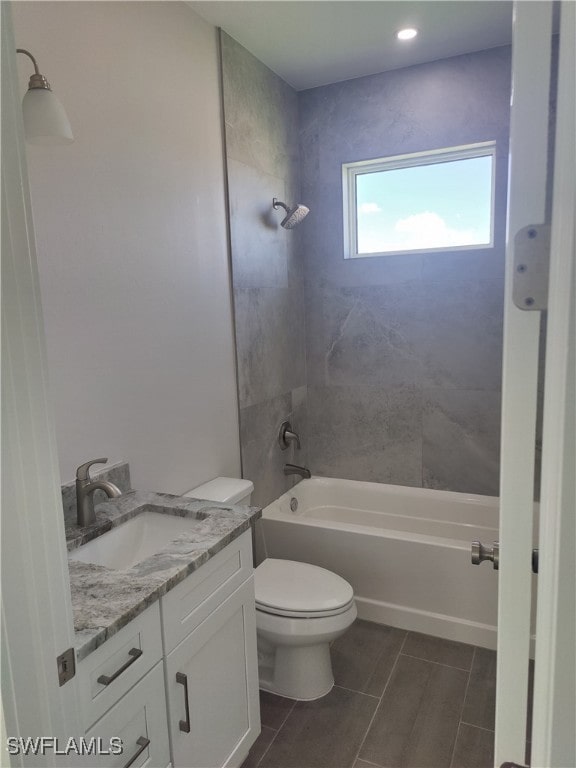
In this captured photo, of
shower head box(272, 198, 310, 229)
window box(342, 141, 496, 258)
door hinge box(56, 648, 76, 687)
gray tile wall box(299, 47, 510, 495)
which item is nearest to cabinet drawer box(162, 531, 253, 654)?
door hinge box(56, 648, 76, 687)

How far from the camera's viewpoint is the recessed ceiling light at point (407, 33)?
2445 millimetres

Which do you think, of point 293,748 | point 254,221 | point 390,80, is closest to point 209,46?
point 254,221

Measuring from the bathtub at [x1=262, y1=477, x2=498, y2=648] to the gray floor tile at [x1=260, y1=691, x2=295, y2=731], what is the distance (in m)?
0.69

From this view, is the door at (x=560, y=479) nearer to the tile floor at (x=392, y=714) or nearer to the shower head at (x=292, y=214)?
the tile floor at (x=392, y=714)

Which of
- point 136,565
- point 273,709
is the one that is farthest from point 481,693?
point 136,565

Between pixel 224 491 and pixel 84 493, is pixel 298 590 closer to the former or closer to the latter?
pixel 224 491

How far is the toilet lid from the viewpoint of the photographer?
1.98 m

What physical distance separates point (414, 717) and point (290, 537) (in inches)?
39.8

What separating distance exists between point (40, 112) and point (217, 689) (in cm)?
168

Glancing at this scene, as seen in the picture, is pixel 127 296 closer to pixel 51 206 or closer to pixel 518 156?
pixel 51 206

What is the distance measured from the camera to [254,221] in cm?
275

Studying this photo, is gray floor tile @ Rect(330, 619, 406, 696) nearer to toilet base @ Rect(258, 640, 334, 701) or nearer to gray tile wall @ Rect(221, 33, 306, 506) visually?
toilet base @ Rect(258, 640, 334, 701)

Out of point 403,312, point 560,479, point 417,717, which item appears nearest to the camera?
point 560,479

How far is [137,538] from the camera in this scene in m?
1.73
